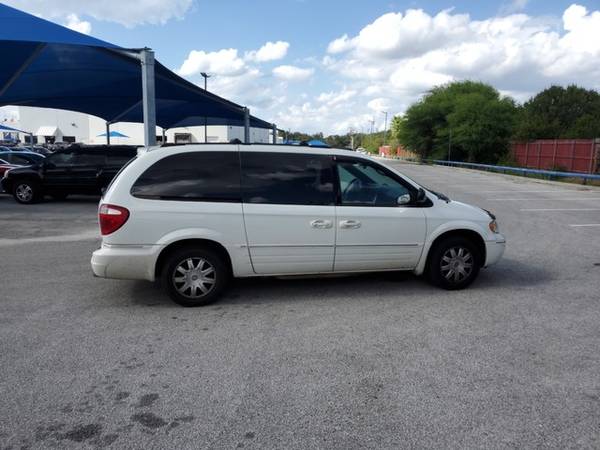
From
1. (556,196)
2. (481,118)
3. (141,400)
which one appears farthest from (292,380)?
(481,118)

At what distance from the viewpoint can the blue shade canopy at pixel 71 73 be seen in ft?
31.1

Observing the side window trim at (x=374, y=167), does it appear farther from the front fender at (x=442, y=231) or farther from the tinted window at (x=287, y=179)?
the front fender at (x=442, y=231)

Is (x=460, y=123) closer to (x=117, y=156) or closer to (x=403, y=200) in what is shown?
(x=117, y=156)

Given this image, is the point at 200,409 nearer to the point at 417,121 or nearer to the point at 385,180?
the point at 385,180

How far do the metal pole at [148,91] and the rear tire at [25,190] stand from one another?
4935 mm

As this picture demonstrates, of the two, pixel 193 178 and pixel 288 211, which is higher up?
pixel 193 178

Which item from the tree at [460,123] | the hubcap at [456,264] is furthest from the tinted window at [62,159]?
the tree at [460,123]

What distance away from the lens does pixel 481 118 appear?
1962 inches

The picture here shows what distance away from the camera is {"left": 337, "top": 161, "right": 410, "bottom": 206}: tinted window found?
5.57 meters

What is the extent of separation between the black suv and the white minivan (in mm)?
9839

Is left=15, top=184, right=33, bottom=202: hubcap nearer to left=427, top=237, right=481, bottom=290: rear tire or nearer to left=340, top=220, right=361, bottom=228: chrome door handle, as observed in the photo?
left=340, top=220, right=361, bottom=228: chrome door handle

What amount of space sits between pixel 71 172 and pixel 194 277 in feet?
35.8

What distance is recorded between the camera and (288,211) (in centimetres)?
530

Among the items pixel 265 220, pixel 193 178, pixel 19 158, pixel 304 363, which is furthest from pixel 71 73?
pixel 304 363
